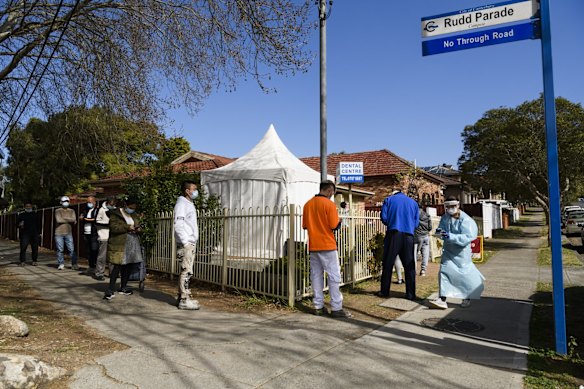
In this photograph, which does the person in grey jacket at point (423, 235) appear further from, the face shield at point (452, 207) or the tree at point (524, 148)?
the tree at point (524, 148)

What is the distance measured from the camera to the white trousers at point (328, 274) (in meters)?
5.65

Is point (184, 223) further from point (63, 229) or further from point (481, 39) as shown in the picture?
point (63, 229)

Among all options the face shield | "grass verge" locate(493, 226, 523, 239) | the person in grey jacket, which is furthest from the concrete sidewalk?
"grass verge" locate(493, 226, 523, 239)

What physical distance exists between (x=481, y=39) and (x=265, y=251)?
424 cm

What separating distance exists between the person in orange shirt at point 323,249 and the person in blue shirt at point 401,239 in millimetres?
1602

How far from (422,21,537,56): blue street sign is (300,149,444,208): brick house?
1682 centimetres

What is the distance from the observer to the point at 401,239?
7.00m

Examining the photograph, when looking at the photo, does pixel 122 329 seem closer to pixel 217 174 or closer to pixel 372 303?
pixel 372 303

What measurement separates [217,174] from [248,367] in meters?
8.74

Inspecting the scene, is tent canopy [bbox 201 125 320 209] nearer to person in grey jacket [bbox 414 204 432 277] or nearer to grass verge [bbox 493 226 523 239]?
person in grey jacket [bbox 414 204 432 277]

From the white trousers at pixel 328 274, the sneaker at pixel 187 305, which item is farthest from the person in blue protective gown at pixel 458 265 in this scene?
the sneaker at pixel 187 305

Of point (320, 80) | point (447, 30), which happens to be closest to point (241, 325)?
point (447, 30)

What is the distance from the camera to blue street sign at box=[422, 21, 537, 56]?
433cm

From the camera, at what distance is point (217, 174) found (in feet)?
39.3
